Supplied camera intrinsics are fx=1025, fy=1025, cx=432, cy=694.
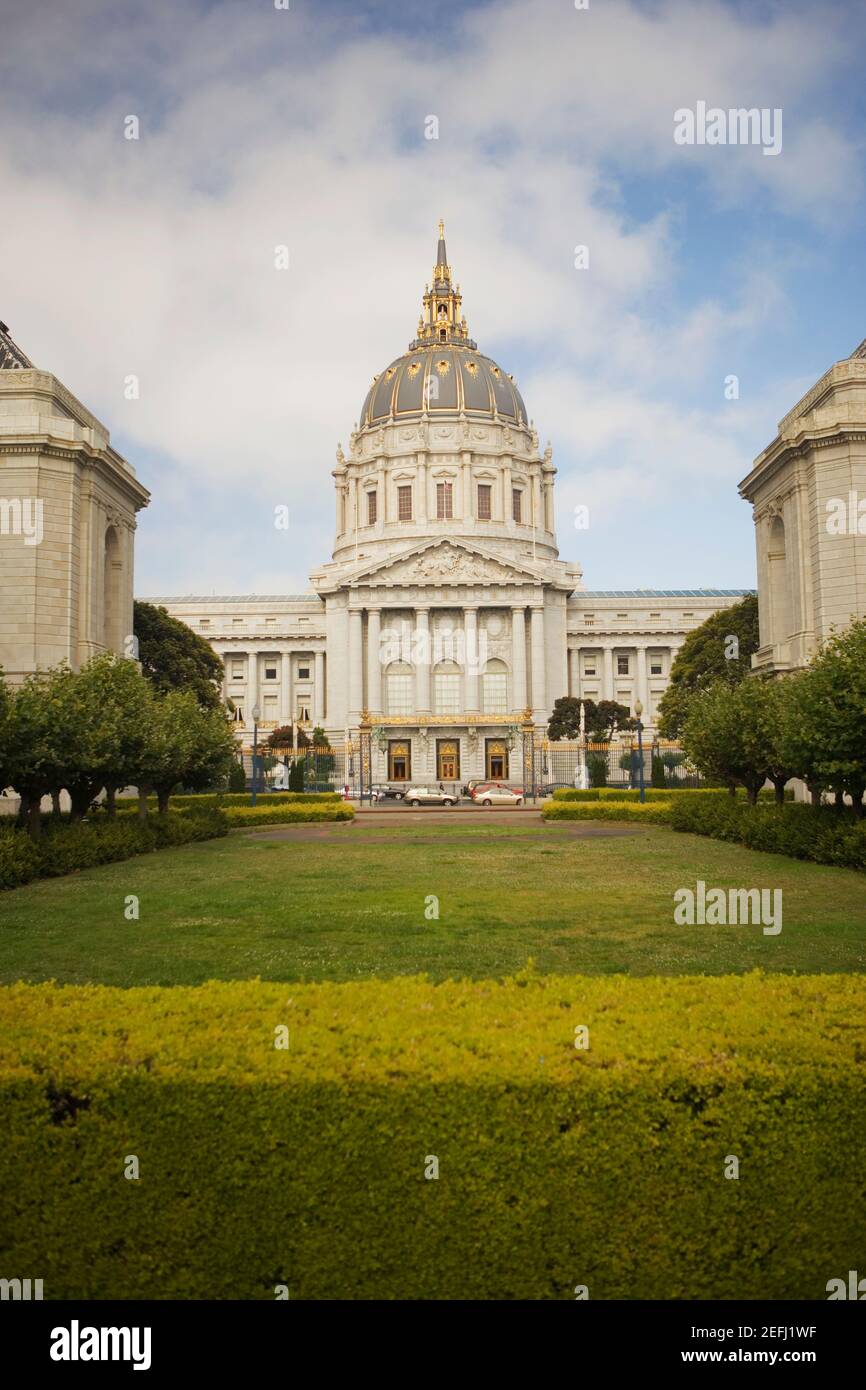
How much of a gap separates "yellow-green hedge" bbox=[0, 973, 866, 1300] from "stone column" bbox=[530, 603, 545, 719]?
Result: 3050 inches

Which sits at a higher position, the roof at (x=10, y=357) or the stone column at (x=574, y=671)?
the roof at (x=10, y=357)

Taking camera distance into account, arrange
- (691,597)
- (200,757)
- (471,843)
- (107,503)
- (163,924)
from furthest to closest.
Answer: (691,597) → (107,503) → (200,757) → (471,843) → (163,924)

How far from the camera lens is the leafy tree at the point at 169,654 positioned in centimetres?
5788

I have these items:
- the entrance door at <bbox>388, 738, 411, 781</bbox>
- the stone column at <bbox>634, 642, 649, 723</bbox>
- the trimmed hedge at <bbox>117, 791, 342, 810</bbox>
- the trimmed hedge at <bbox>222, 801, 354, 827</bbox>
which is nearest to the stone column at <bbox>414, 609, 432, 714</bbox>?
the entrance door at <bbox>388, 738, 411, 781</bbox>

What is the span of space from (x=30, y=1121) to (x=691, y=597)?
9947cm

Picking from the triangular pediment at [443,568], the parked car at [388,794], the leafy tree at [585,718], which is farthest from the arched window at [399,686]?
the parked car at [388,794]

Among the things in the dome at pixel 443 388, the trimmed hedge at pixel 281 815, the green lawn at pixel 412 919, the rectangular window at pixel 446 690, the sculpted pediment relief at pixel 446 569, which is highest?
the dome at pixel 443 388

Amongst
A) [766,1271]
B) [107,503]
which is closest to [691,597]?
[107,503]

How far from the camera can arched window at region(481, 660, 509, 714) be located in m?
84.6

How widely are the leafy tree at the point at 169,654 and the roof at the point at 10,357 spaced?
1796cm

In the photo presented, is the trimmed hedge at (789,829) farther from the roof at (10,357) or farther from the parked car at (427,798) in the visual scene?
the roof at (10,357)
